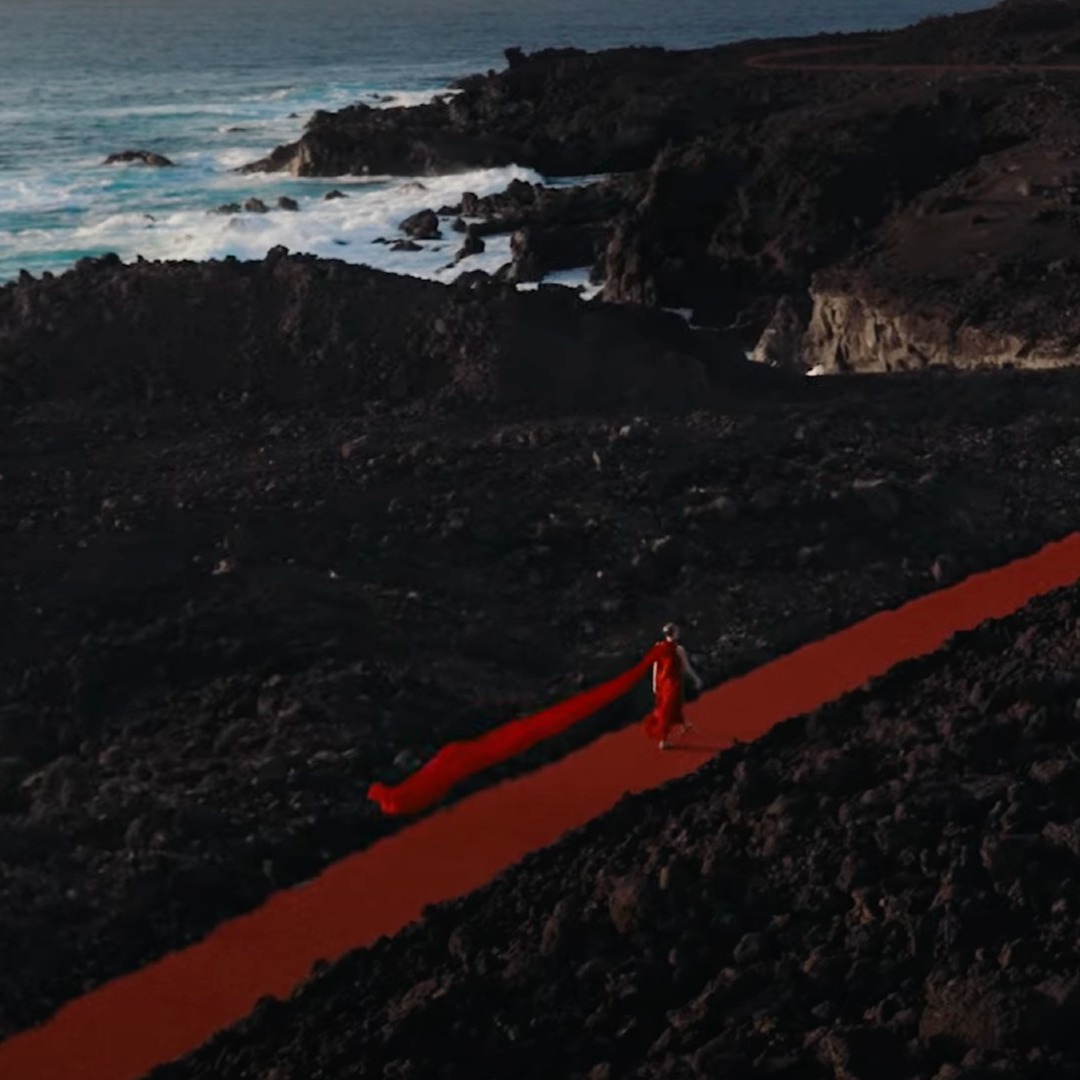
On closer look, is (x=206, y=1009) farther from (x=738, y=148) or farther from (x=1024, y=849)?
(x=738, y=148)

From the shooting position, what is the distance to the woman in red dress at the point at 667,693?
38.8 feet

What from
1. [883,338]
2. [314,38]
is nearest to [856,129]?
[883,338]

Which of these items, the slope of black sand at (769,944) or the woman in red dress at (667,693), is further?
the woman in red dress at (667,693)

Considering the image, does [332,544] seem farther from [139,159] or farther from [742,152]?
[139,159]

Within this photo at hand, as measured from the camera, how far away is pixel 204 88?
65.9 m

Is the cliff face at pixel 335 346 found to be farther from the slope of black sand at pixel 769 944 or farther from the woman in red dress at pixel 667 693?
the slope of black sand at pixel 769 944

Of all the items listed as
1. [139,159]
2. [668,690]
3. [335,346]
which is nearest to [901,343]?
[335,346]

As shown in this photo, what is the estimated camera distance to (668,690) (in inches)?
467

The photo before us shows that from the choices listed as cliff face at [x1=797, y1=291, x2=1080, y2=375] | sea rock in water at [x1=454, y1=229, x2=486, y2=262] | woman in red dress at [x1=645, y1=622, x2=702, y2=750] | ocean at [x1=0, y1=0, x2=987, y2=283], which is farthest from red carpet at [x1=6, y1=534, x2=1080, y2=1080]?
sea rock in water at [x1=454, y1=229, x2=486, y2=262]

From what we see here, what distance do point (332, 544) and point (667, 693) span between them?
178 inches

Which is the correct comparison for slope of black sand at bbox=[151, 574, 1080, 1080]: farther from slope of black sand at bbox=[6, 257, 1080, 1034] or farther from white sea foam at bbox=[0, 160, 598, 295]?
white sea foam at bbox=[0, 160, 598, 295]

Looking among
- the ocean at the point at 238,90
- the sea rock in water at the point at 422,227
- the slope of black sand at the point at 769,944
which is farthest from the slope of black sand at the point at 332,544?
the sea rock in water at the point at 422,227

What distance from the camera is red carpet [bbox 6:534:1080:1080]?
30.9ft

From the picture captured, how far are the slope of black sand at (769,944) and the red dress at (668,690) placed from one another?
28.5 inches
